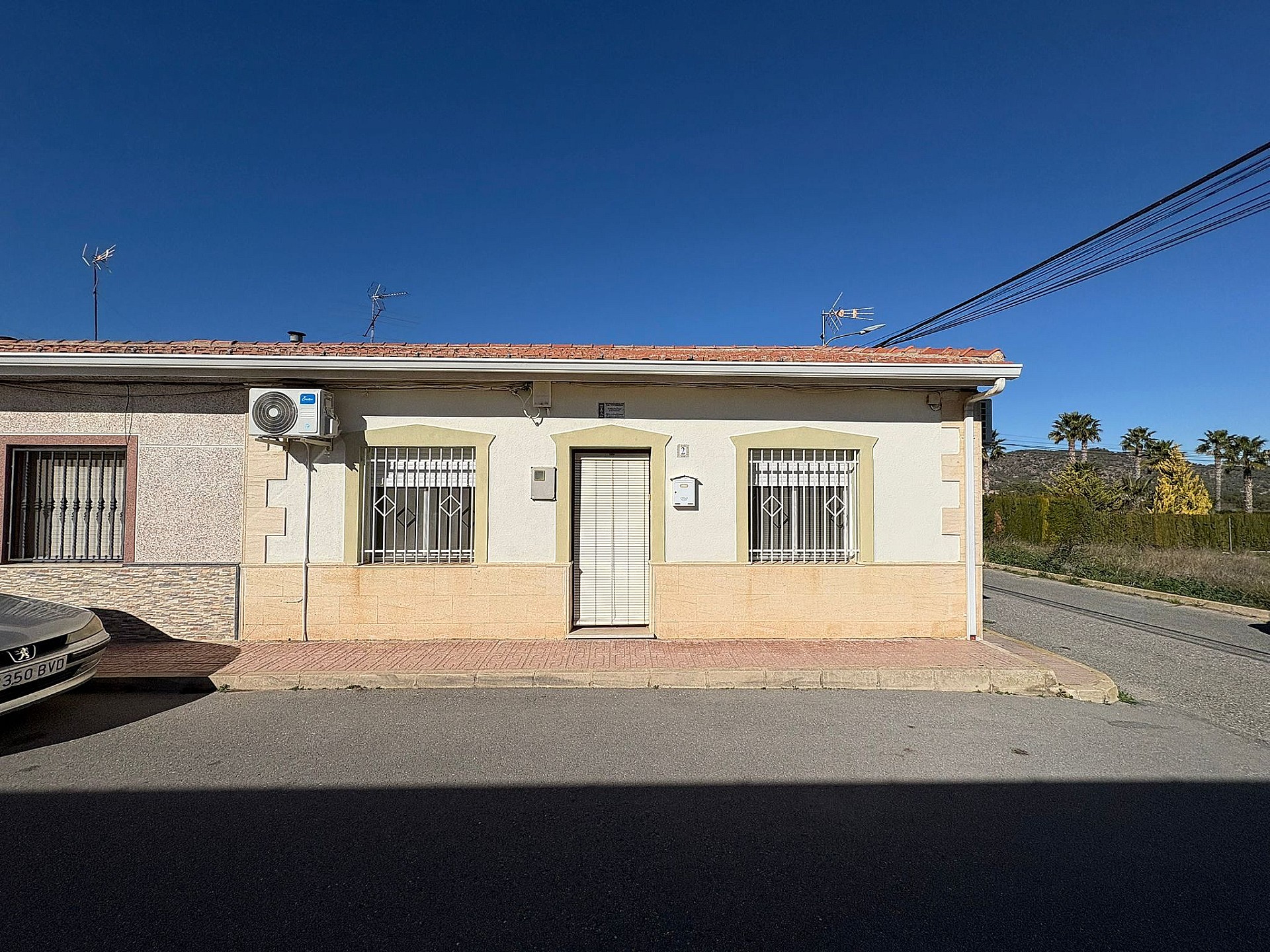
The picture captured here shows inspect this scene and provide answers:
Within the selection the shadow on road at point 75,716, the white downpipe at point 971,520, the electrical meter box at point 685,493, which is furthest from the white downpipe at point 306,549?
the white downpipe at point 971,520

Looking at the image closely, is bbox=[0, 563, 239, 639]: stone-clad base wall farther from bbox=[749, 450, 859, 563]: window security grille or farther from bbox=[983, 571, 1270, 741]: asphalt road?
bbox=[983, 571, 1270, 741]: asphalt road

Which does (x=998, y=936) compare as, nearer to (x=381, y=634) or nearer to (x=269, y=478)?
(x=381, y=634)

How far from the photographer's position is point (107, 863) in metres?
3.03

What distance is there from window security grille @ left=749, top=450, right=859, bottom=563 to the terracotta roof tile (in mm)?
1095

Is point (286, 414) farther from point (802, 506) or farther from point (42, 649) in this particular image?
point (802, 506)

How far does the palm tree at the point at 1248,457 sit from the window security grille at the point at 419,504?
4517cm

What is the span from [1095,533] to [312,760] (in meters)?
22.0

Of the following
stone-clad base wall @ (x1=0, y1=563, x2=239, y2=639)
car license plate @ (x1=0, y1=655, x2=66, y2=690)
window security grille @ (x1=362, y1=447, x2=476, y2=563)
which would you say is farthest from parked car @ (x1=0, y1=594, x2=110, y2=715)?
A: window security grille @ (x1=362, y1=447, x2=476, y2=563)

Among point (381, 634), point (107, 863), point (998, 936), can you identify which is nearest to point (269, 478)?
point (381, 634)

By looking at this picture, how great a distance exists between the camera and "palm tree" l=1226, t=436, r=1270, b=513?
36.7 metres

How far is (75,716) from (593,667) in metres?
4.09

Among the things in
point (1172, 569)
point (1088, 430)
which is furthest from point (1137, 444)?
point (1172, 569)

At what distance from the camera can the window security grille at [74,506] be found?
7129mm

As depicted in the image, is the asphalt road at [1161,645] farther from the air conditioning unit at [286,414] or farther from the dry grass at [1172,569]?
the air conditioning unit at [286,414]
